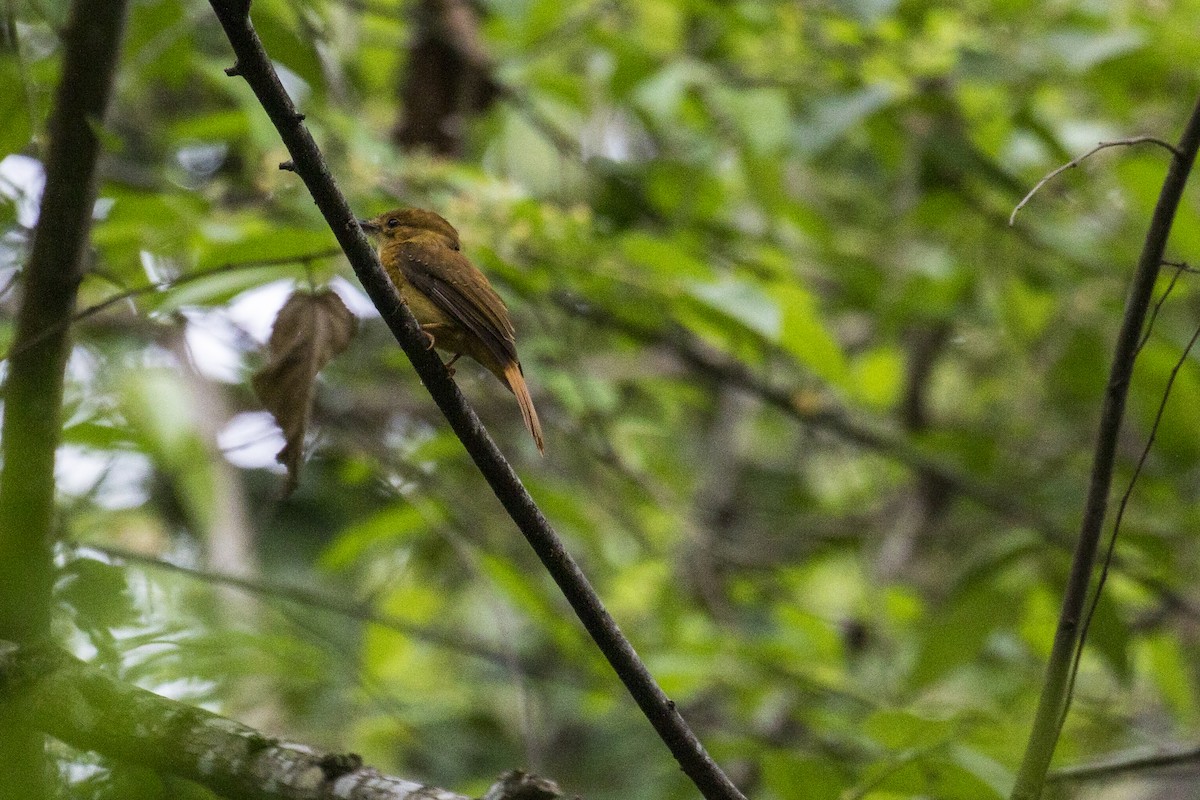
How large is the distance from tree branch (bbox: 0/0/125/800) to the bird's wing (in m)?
0.81

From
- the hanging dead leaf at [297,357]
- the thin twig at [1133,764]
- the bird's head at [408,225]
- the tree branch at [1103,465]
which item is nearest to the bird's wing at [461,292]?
the bird's head at [408,225]

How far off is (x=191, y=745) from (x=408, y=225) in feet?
5.72

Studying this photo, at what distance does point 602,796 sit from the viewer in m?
6.68

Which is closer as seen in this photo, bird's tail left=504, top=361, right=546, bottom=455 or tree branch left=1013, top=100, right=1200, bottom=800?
tree branch left=1013, top=100, right=1200, bottom=800

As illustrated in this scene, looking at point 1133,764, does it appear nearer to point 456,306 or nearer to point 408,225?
point 456,306

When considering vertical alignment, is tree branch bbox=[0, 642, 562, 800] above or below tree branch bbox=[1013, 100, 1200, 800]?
below

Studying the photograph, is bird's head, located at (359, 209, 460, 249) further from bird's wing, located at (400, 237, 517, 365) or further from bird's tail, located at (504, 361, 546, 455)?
bird's tail, located at (504, 361, 546, 455)

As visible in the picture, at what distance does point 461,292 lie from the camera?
2820 millimetres

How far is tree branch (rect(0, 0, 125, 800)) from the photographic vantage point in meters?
1.99

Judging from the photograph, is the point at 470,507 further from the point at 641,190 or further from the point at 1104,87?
the point at 1104,87

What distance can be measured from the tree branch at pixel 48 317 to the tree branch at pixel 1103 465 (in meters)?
1.60

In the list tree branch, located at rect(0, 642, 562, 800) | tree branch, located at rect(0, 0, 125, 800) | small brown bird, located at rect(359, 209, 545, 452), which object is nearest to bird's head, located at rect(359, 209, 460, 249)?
small brown bird, located at rect(359, 209, 545, 452)

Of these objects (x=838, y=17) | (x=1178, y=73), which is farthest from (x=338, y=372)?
(x=1178, y=73)

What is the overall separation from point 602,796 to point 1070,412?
10.5 feet
